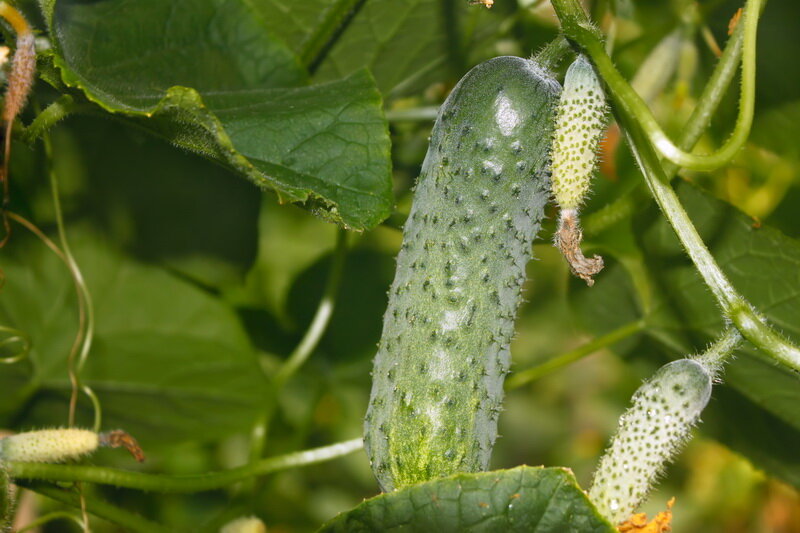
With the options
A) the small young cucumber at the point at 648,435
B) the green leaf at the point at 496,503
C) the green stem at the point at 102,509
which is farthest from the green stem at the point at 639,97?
the green stem at the point at 102,509

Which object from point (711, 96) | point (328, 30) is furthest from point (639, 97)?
point (328, 30)

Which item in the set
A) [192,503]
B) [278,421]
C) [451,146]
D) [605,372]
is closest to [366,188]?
[451,146]

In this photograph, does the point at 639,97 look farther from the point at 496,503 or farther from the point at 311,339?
the point at 311,339

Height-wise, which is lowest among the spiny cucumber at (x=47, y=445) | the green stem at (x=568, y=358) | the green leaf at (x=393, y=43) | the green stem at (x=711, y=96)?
the spiny cucumber at (x=47, y=445)

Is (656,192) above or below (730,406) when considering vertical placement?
above

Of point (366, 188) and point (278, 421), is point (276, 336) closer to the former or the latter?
point (278, 421)

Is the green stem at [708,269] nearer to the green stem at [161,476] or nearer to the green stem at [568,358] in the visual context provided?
the green stem at [568,358]

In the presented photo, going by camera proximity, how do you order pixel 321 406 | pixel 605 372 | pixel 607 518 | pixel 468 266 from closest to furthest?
1. pixel 607 518
2. pixel 468 266
3. pixel 321 406
4. pixel 605 372
